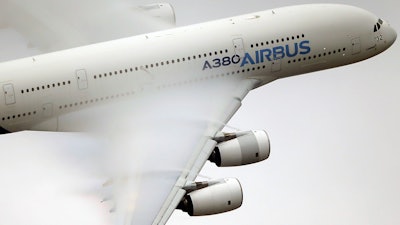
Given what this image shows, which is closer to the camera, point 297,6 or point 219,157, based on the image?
point 219,157

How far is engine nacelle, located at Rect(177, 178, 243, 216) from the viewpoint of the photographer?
36469 millimetres

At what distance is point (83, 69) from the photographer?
42.0 metres

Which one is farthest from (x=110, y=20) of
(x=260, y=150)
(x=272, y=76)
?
(x=260, y=150)

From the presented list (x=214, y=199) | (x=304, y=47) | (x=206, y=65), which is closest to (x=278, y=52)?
(x=304, y=47)

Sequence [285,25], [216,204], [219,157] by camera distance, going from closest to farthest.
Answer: [216,204] → [219,157] → [285,25]

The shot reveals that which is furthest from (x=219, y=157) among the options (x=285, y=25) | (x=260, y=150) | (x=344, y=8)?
(x=344, y=8)

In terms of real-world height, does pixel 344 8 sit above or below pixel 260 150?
above

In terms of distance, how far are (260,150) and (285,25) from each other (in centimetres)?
661

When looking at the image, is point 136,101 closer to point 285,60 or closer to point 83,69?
point 83,69

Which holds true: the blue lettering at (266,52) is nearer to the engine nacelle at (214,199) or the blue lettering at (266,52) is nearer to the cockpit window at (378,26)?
the cockpit window at (378,26)

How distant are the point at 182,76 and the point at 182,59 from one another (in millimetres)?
712

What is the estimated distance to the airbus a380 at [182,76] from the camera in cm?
4025

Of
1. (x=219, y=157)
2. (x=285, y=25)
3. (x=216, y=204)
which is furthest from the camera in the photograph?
(x=285, y=25)

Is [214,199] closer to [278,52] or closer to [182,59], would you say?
[182,59]
